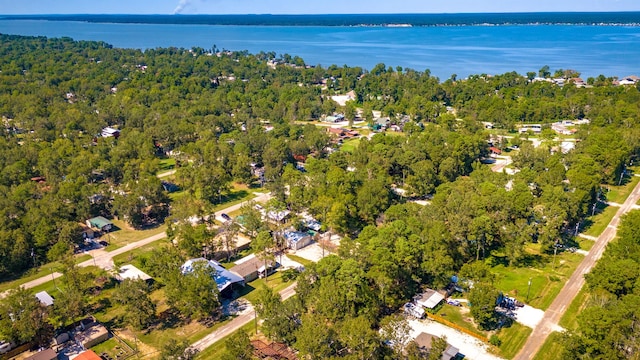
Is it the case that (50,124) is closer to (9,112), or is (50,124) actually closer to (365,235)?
(9,112)

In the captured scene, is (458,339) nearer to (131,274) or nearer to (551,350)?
→ (551,350)

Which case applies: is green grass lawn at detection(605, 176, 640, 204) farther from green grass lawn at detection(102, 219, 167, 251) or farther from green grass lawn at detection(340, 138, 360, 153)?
green grass lawn at detection(102, 219, 167, 251)

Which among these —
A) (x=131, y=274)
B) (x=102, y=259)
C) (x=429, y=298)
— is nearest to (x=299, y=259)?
(x=429, y=298)

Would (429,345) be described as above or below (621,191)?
above

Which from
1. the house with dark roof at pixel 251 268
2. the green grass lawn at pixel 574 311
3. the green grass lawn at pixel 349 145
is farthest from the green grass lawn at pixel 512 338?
the green grass lawn at pixel 349 145

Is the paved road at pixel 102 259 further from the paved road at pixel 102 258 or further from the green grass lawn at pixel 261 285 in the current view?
the green grass lawn at pixel 261 285

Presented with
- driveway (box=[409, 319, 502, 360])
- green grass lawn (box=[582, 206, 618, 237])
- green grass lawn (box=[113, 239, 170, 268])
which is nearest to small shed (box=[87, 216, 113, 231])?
green grass lawn (box=[113, 239, 170, 268])
